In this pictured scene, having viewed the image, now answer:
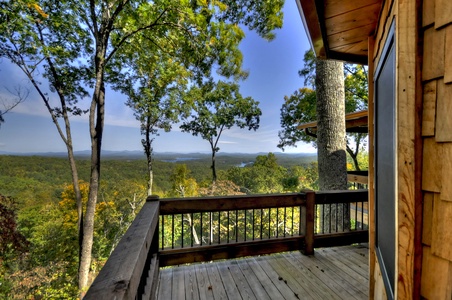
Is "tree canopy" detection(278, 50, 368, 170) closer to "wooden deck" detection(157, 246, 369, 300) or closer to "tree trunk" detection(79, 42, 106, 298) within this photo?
"wooden deck" detection(157, 246, 369, 300)

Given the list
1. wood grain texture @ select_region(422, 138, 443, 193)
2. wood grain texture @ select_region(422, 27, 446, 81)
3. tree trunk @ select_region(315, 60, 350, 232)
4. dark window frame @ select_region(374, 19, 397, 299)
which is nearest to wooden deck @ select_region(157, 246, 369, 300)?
dark window frame @ select_region(374, 19, 397, 299)

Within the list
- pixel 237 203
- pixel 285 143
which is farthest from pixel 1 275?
pixel 285 143

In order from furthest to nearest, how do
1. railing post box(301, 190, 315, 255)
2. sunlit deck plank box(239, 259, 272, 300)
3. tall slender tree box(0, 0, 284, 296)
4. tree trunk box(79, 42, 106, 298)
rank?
tree trunk box(79, 42, 106, 298) < tall slender tree box(0, 0, 284, 296) < railing post box(301, 190, 315, 255) < sunlit deck plank box(239, 259, 272, 300)

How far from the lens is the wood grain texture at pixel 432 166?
661mm

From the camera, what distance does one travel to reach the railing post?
2596 millimetres

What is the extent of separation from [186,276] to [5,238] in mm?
6989

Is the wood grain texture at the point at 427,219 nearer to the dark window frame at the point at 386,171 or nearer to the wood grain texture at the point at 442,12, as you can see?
the dark window frame at the point at 386,171

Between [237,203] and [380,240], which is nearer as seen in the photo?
[380,240]

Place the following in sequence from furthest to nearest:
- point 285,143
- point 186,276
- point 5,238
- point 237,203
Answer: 1. point 285,143
2. point 5,238
3. point 237,203
4. point 186,276

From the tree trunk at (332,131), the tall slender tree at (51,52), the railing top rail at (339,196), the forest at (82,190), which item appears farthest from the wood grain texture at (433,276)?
the forest at (82,190)

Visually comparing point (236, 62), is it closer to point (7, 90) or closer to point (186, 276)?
point (7, 90)

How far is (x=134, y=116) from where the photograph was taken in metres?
11.2

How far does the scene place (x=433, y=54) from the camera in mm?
680

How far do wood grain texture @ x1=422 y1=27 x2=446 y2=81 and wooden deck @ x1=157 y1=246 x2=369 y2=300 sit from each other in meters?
2.08
